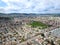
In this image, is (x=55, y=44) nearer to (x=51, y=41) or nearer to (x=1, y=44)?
(x=51, y=41)

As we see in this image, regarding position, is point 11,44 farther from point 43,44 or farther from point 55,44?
point 55,44

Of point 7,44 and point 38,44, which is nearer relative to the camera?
point 38,44

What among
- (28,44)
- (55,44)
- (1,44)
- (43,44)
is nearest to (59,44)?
(55,44)

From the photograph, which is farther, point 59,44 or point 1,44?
point 1,44

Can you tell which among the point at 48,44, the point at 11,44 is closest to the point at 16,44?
the point at 11,44

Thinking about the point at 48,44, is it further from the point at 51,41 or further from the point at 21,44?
the point at 21,44

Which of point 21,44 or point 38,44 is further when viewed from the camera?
point 21,44

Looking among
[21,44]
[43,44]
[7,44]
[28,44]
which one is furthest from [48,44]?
[7,44]
